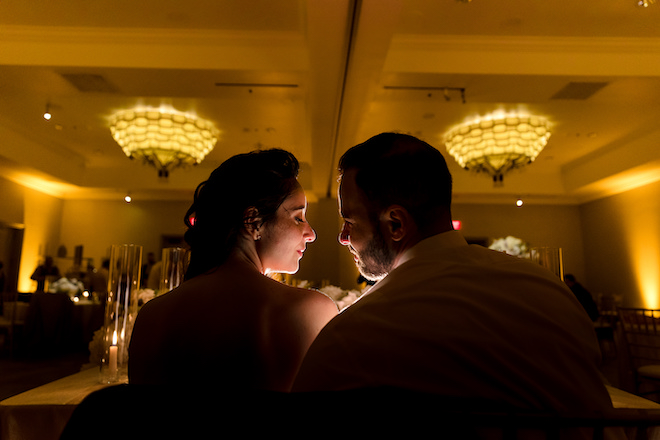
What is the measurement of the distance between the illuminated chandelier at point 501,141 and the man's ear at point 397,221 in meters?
6.16

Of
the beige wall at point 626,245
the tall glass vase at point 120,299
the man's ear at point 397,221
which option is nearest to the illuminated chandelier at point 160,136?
the tall glass vase at point 120,299

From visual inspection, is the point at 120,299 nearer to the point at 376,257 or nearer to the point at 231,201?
Answer: the point at 231,201

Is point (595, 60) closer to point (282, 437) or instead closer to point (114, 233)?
point (282, 437)

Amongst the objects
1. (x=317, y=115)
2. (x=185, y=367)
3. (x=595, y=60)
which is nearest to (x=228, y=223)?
(x=185, y=367)

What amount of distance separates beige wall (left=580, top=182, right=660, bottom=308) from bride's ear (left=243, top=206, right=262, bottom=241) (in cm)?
1006

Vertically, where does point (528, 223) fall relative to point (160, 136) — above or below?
below

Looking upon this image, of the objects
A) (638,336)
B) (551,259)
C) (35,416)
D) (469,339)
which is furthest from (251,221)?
(638,336)

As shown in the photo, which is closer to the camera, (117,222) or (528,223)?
(117,222)

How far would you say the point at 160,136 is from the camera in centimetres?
652

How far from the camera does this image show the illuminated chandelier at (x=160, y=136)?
21.3 ft

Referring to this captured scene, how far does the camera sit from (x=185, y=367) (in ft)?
3.13

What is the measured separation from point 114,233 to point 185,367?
39.7ft

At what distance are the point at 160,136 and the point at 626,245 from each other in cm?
967

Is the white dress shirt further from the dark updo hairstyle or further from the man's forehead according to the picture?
the dark updo hairstyle
